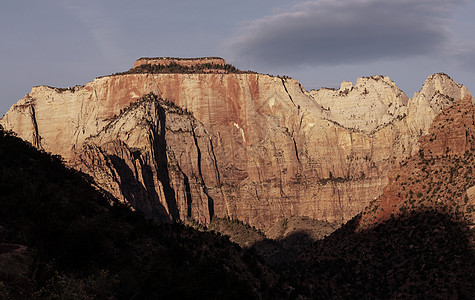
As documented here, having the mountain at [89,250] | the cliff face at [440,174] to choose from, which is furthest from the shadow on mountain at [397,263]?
the mountain at [89,250]

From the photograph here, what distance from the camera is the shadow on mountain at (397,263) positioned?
100 m

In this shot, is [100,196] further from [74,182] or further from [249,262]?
[249,262]

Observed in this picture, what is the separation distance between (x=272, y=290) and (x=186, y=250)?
12.5 meters

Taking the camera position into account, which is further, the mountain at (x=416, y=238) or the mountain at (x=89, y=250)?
the mountain at (x=416, y=238)

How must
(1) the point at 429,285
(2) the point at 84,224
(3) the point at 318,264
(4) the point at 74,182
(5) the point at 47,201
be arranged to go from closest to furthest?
1. (2) the point at 84,224
2. (5) the point at 47,201
3. (4) the point at 74,182
4. (1) the point at 429,285
5. (3) the point at 318,264

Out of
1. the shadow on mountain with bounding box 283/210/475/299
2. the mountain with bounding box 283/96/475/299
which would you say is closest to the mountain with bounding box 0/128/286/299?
the shadow on mountain with bounding box 283/210/475/299

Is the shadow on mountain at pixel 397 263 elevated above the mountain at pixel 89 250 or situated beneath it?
situated beneath

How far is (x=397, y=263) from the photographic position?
11331 cm

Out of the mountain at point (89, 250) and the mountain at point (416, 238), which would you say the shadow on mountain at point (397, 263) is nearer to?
the mountain at point (416, 238)

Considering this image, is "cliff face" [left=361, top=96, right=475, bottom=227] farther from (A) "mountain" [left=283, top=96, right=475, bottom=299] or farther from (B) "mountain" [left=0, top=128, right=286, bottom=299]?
(B) "mountain" [left=0, top=128, right=286, bottom=299]

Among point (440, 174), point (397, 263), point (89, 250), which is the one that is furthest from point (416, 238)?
point (89, 250)

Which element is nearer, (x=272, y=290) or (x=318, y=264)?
(x=272, y=290)

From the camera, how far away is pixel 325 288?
11525cm

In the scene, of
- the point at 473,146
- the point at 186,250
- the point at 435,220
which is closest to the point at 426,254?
the point at 435,220
